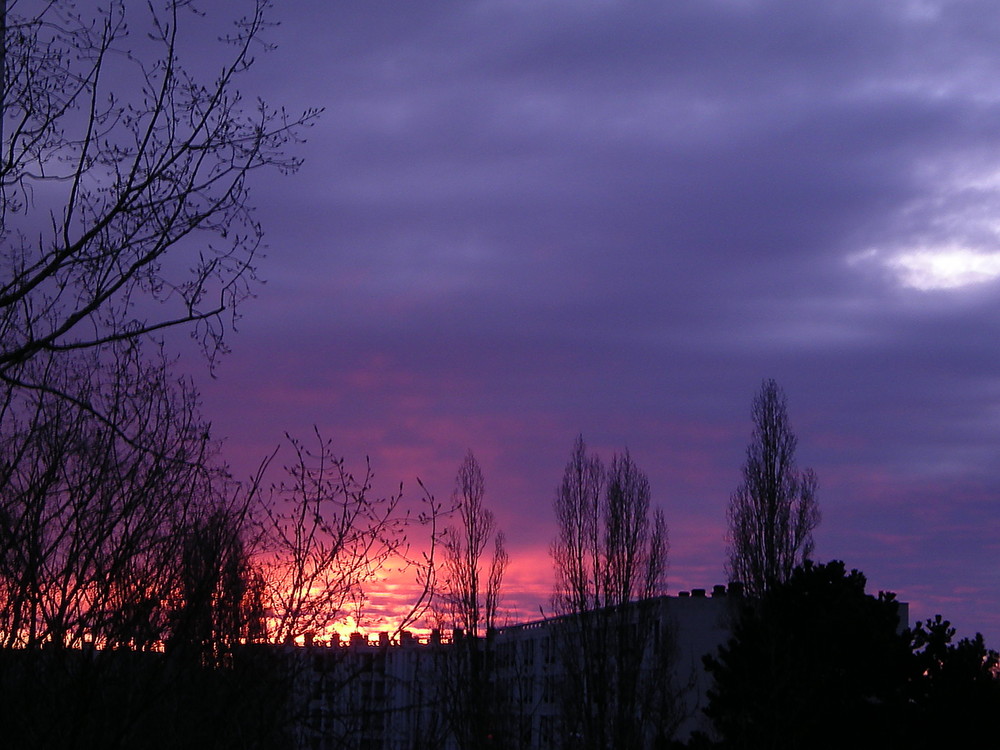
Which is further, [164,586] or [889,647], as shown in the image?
[889,647]

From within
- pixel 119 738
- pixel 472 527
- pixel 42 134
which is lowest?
pixel 119 738

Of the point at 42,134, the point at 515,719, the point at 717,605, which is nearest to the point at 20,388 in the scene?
the point at 42,134

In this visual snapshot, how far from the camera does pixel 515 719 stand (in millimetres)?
11617

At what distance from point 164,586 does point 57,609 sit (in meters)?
0.45

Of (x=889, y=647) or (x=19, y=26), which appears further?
(x=889, y=647)

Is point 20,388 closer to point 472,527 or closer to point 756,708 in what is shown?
point 756,708

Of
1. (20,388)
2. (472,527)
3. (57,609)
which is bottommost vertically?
(57,609)

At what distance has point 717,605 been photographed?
1881 inches

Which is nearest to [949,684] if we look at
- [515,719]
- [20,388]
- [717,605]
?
[515,719]

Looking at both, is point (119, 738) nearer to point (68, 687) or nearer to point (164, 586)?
point (68, 687)

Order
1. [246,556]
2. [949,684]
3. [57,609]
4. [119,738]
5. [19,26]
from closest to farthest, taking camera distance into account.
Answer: [119,738]
[57,609]
[19,26]
[246,556]
[949,684]

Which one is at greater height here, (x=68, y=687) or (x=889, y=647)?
(x=889, y=647)

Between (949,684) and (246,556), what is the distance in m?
14.7

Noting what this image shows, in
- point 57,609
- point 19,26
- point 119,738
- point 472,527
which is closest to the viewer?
point 119,738
